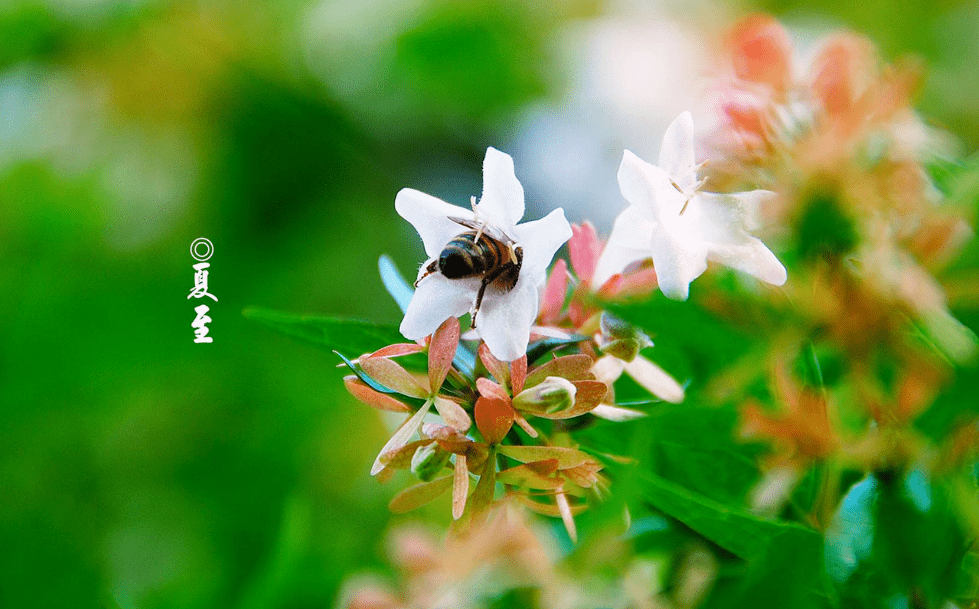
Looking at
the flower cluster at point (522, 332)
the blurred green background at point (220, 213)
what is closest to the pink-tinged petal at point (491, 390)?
the flower cluster at point (522, 332)

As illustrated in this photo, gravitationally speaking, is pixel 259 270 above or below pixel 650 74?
below

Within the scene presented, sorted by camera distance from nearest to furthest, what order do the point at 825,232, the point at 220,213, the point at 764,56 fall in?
the point at 825,232 → the point at 764,56 → the point at 220,213

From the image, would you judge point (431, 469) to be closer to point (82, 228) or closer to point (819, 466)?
point (819, 466)

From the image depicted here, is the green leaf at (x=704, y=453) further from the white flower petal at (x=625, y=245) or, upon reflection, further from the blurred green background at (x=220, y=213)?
the blurred green background at (x=220, y=213)

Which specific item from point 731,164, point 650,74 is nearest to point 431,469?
point 731,164

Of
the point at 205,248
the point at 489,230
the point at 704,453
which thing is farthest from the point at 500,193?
the point at 205,248

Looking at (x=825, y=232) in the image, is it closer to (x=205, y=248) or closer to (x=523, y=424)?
(x=523, y=424)
